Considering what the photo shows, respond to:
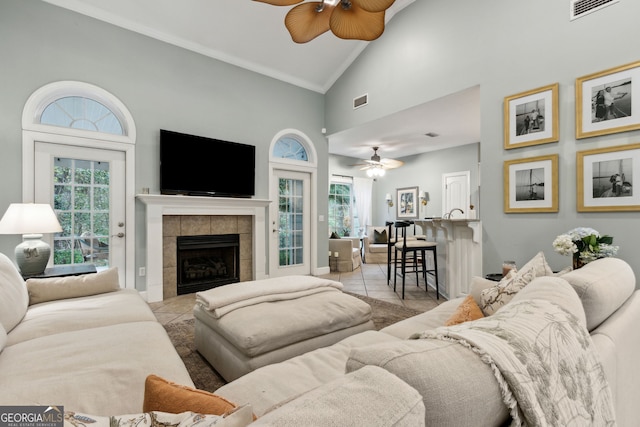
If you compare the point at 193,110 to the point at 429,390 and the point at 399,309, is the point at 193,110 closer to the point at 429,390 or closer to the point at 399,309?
the point at 399,309

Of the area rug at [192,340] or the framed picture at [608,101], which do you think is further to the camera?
the framed picture at [608,101]

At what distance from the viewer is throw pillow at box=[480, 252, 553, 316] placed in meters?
1.42

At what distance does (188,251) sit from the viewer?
4.23 meters

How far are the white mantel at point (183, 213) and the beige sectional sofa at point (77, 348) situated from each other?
1.50 metres

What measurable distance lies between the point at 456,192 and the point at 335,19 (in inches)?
217

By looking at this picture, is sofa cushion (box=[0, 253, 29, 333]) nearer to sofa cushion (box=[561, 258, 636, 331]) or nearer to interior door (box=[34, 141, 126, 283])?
interior door (box=[34, 141, 126, 283])

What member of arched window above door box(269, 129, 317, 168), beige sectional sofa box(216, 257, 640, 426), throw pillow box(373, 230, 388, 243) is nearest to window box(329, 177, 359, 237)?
throw pillow box(373, 230, 388, 243)

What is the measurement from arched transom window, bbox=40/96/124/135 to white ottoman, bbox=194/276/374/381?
9.27 ft

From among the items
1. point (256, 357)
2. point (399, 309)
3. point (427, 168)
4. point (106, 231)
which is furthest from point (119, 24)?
point (427, 168)

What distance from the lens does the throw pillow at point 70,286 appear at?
83.0 inches

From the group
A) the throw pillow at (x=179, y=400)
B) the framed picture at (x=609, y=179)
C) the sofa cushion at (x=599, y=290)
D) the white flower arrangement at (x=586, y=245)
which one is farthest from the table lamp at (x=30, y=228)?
the framed picture at (x=609, y=179)

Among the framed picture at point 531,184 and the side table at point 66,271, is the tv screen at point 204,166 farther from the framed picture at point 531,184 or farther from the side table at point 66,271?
the framed picture at point 531,184

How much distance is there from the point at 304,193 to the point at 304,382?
4.41 metres

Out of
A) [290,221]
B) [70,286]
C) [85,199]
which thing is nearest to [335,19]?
[70,286]
